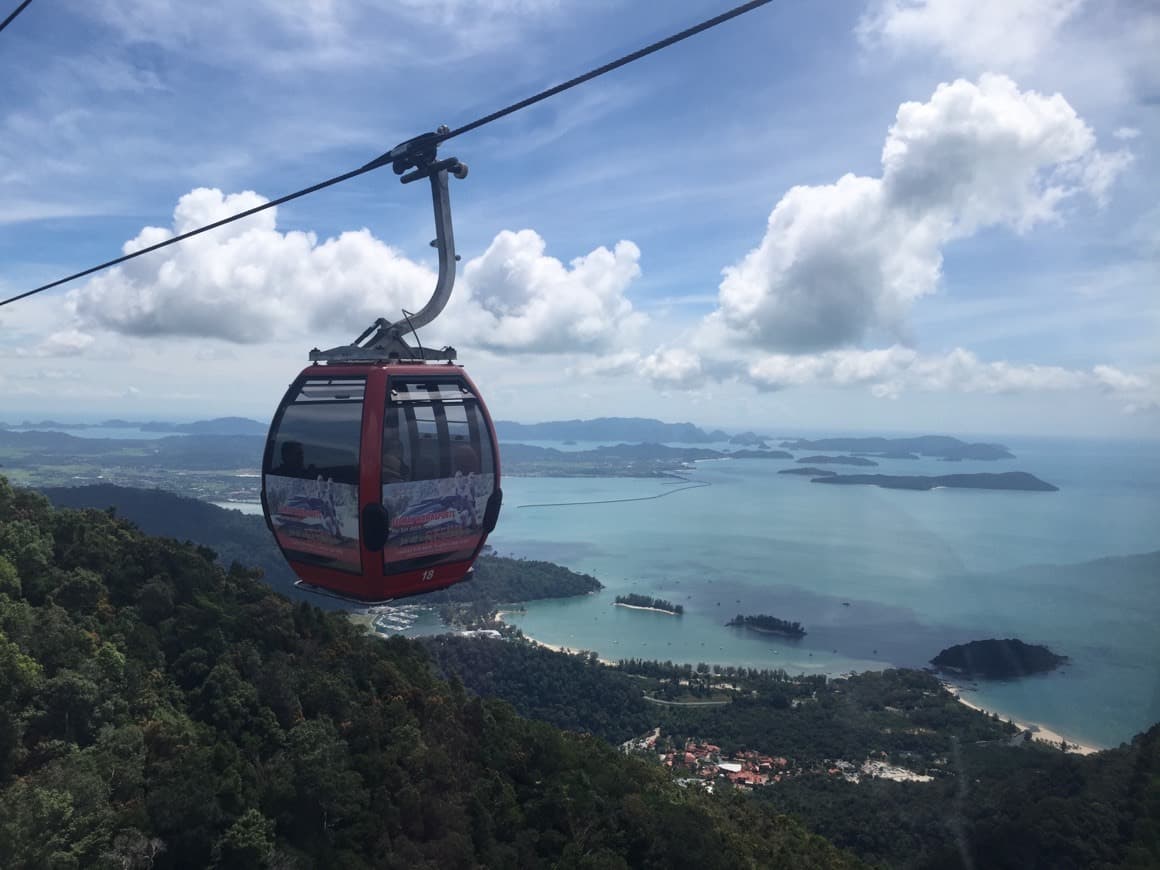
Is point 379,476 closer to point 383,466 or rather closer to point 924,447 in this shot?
point 383,466

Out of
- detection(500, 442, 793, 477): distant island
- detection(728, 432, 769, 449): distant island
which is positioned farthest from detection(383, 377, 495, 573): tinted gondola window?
detection(728, 432, 769, 449): distant island

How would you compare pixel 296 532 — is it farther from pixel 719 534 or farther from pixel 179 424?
pixel 179 424

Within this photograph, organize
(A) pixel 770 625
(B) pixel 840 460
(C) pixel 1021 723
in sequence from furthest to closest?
(B) pixel 840 460, (A) pixel 770 625, (C) pixel 1021 723

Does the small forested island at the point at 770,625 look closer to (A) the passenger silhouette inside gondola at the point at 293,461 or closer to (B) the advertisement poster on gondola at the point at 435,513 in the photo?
(B) the advertisement poster on gondola at the point at 435,513

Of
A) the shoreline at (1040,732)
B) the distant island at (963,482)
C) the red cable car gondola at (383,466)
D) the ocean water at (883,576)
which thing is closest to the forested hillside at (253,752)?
the red cable car gondola at (383,466)

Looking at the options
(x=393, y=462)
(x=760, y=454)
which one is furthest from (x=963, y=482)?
(x=393, y=462)

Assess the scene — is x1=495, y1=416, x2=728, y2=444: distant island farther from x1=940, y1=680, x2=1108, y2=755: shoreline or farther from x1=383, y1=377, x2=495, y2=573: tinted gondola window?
x1=383, y1=377, x2=495, y2=573: tinted gondola window
